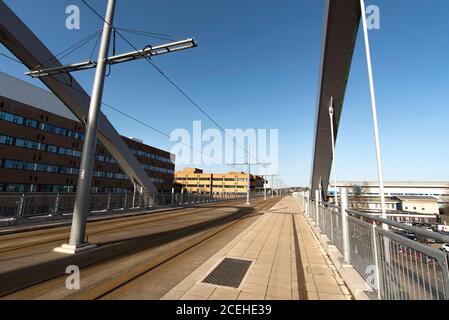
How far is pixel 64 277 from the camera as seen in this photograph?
4539 millimetres

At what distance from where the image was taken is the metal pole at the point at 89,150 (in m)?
6.62

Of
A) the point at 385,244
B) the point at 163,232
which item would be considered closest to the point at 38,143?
the point at 163,232

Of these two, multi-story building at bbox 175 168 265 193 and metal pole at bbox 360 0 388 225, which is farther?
multi-story building at bbox 175 168 265 193

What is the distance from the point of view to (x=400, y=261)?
2.79 metres

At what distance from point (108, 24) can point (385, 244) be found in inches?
338

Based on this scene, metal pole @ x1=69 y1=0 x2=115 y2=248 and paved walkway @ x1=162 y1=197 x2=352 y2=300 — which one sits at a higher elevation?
metal pole @ x1=69 y1=0 x2=115 y2=248

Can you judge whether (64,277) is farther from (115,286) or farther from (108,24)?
(108,24)

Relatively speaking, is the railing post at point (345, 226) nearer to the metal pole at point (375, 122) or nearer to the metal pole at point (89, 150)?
the metal pole at point (375, 122)

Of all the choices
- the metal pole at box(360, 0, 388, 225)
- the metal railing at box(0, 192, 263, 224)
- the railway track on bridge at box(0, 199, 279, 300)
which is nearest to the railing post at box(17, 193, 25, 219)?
the metal railing at box(0, 192, 263, 224)

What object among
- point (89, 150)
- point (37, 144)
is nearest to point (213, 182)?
point (37, 144)

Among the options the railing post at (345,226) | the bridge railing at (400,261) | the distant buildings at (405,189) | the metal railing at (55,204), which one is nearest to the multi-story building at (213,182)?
the distant buildings at (405,189)

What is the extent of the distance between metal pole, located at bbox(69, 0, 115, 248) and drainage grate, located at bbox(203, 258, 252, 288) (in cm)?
387

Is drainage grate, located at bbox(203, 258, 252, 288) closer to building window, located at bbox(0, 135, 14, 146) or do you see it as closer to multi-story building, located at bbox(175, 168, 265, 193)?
building window, located at bbox(0, 135, 14, 146)

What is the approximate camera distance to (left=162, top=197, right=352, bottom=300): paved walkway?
4.05m
